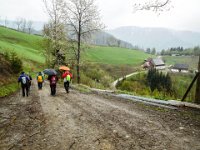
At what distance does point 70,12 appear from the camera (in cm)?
3228

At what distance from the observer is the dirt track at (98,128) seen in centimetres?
779

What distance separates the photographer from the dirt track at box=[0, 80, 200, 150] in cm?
779

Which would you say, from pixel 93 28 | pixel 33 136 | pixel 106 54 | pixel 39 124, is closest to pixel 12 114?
pixel 39 124

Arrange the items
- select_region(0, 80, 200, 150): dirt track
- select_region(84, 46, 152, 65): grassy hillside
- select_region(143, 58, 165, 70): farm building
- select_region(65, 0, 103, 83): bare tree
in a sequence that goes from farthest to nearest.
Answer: select_region(143, 58, 165, 70): farm building
select_region(84, 46, 152, 65): grassy hillside
select_region(65, 0, 103, 83): bare tree
select_region(0, 80, 200, 150): dirt track

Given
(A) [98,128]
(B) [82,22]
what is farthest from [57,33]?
(A) [98,128]

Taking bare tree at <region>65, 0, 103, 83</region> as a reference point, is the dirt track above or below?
below

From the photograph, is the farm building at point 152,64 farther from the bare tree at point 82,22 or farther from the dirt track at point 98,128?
the dirt track at point 98,128

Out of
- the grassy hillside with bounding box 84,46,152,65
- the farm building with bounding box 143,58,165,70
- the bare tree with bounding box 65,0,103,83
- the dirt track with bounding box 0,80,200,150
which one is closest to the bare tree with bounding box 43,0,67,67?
the bare tree with bounding box 65,0,103,83

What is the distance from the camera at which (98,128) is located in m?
9.45

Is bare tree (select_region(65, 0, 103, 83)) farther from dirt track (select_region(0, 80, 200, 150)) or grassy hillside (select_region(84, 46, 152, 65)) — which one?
grassy hillside (select_region(84, 46, 152, 65))

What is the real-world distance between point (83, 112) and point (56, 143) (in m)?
4.61

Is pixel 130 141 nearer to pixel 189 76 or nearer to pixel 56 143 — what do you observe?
pixel 56 143

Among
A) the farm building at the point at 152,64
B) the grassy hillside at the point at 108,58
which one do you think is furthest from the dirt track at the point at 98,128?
the farm building at the point at 152,64

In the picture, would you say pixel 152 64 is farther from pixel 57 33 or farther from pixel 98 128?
pixel 98 128
